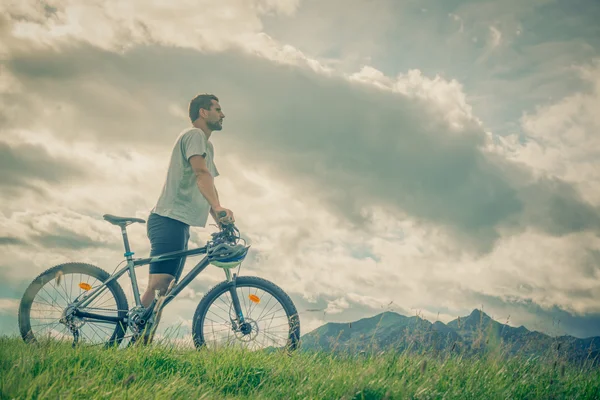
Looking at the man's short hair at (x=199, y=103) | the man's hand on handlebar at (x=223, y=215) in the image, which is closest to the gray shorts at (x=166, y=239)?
the man's hand on handlebar at (x=223, y=215)

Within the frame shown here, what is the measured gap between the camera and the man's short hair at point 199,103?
6.75 metres

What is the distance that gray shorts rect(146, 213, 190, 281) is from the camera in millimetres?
6230

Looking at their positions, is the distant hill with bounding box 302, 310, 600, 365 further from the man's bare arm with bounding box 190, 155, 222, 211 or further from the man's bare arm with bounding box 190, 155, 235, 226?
the man's bare arm with bounding box 190, 155, 222, 211

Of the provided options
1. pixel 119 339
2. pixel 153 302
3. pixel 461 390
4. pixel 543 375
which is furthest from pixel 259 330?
pixel 543 375

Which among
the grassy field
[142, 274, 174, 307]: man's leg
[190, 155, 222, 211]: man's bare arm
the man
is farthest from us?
[142, 274, 174, 307]: man's leg

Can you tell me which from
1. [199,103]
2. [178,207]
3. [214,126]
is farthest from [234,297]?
[199,103]

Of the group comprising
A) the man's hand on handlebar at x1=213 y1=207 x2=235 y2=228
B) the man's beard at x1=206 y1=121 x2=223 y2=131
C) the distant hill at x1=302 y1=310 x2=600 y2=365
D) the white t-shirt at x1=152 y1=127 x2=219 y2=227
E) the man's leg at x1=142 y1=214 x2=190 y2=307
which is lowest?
the distant hill at x1=302 y1=310 x2=600 y2=365

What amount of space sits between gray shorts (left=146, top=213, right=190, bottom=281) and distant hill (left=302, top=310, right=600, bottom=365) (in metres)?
1.87

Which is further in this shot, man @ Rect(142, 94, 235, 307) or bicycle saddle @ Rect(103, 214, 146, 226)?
bicycle saddle @ Rect(103, 214, 146, 226)

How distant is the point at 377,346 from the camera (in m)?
5.96

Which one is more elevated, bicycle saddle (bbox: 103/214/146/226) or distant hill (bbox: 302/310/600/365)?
bicycle saddle (bbox: 103/214/146/226)

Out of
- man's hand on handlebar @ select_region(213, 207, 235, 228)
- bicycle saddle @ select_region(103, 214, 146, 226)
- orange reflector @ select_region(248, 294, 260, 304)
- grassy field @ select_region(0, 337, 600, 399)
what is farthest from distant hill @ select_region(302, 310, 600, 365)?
bicycle saddle @ select_region(103, 214, 146, 226)

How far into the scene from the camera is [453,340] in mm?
6398

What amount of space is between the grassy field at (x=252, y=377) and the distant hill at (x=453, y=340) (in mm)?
312
